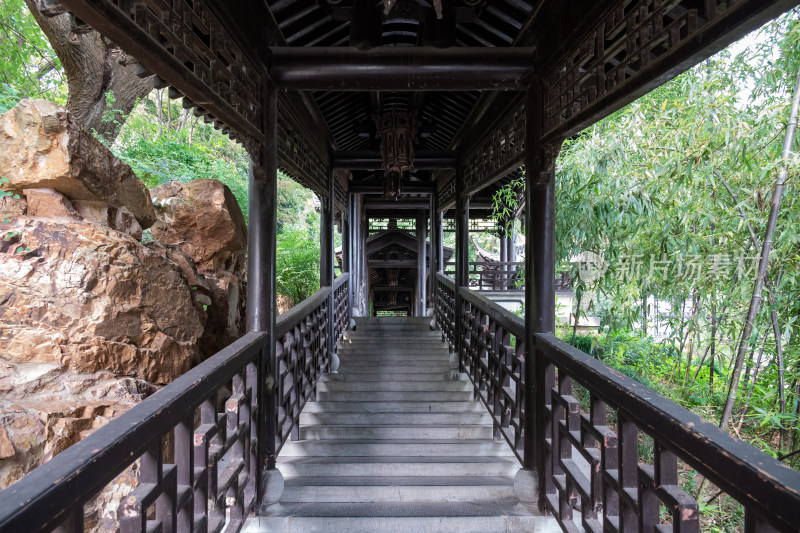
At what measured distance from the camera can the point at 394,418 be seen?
11.8 feet

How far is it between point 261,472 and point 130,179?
2068 millimetres

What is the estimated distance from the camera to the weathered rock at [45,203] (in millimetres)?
2379

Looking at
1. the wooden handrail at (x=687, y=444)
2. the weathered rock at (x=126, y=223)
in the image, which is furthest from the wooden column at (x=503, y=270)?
the wooden handrail at (x=687, y=444)

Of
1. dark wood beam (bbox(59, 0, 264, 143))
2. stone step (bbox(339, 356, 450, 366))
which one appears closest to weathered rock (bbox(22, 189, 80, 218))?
dark wood beam (bbox(59, 0, 264, 143))

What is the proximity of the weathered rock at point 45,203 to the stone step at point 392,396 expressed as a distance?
2.47 meters

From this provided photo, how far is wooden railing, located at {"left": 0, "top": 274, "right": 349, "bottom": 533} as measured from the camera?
2.84ft

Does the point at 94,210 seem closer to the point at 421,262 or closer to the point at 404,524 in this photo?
the point at 404,524

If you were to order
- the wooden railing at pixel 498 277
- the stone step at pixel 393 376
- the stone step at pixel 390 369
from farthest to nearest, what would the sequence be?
1. the wooden railing at pixel 498 277
2. the stone step at pixel 390 369
3. the stone step at pixel 393 376

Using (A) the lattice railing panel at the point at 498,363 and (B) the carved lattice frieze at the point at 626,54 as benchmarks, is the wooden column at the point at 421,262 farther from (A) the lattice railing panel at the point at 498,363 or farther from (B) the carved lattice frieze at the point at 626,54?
(B) the carved lattice frieze at the point at 626,54

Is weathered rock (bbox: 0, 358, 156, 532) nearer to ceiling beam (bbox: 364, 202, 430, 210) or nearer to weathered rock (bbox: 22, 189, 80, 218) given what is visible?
weathered rock (bbox: 22, 189, 80, 218)

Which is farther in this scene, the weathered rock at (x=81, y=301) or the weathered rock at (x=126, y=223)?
the weathered rock at (x=126, y=223)

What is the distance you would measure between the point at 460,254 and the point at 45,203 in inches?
150

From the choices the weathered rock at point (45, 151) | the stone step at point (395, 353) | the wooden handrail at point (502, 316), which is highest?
the weathered rock at point (45, 151)

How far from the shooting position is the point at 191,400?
145 centimetres
